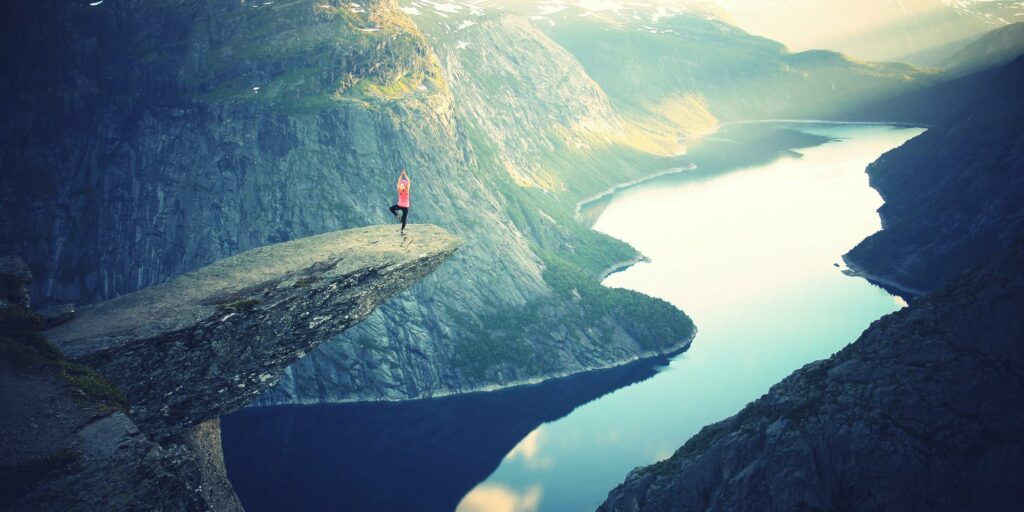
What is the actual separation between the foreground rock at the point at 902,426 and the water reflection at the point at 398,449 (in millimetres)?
40335

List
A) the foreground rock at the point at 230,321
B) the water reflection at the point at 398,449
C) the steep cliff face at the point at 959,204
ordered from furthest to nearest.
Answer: the steep cliff face at the point at 959,204 < the water reflection at the point at 398,449 < the foreground rock at the point at 230,321

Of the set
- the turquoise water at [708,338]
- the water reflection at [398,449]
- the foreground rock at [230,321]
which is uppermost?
the foreground rock at [230,321]

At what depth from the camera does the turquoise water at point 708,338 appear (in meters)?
87.8

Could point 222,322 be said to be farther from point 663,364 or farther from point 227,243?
point 663,364

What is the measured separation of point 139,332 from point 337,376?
83929 millimetres

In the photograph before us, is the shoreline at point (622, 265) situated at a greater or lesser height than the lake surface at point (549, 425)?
lesser

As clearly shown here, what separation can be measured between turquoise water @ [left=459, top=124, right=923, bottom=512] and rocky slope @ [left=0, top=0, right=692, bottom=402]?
1510 cm

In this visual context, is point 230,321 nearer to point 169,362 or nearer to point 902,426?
point 169,362

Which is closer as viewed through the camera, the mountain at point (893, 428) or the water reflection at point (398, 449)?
the mountain at point (893, 428)

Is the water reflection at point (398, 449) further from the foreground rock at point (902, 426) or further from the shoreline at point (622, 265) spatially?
the shoreline at point (622, 265)

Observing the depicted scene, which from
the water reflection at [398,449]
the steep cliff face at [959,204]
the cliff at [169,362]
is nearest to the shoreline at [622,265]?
the water reflection at [398,449]

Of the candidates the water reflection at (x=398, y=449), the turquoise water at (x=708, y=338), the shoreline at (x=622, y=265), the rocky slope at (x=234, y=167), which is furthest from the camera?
the shoreline at (x=622, y=265)

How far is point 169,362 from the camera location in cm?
2927

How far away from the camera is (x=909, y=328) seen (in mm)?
45656
